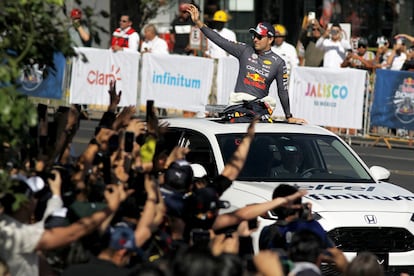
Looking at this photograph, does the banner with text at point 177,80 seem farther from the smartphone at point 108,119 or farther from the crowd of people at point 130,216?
the smartphone at point 108,119

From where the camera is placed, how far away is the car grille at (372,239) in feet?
33.1

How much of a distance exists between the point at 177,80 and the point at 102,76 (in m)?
1.79

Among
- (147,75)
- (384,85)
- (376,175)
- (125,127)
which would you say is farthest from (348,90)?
(125,127)

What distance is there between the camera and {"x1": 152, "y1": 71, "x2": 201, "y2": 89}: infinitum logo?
2408cm

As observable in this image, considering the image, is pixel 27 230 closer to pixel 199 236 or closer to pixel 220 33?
pixel 199 236

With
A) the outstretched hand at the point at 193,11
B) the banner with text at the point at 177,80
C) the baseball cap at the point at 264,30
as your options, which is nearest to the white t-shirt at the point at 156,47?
the banner with text at the point at 177,80

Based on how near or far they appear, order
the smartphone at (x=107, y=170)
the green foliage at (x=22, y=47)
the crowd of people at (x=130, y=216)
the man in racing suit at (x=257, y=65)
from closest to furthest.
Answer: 1. the green foliage at (x=22, y=47)
2. the crowd of people at (x=130, y=216)
3. the smartphone at (x=107, y=170)
4. the man in racing suit at (x=257, y=65)

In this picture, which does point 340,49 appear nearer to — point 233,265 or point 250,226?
point 250,226

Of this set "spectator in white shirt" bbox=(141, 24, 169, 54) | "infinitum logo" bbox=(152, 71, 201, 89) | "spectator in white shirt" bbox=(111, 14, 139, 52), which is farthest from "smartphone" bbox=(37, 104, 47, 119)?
"spectator in white shirt" bbox=(141, 24, 169, 54)

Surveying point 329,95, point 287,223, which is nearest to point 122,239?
point 287,223

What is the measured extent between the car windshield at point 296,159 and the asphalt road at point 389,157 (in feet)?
17.7

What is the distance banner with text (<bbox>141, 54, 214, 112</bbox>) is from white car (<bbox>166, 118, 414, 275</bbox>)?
12.0 m

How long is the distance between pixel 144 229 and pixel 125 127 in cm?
206

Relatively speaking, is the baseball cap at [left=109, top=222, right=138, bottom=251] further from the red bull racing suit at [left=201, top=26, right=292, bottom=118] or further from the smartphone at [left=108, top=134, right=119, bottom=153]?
the red bull racing suit at [left=201, top=26, right=292, bottom=118]
